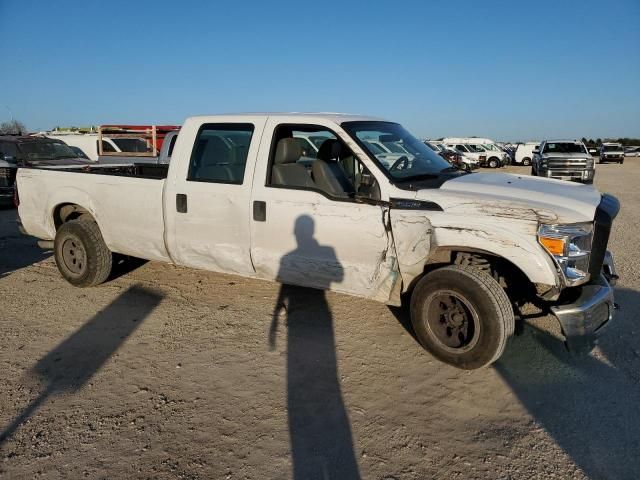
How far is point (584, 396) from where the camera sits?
3.36 metres

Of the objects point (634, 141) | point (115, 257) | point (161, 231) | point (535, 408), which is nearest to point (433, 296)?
point (535, 408)

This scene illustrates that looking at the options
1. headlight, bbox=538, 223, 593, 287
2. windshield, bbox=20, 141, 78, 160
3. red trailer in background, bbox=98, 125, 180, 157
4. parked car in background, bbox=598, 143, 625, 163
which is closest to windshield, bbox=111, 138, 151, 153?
red trailer in background, bbox=98, 125, 180, 157

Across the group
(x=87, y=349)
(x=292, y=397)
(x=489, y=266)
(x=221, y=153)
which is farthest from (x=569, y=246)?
(x=87, y=349)

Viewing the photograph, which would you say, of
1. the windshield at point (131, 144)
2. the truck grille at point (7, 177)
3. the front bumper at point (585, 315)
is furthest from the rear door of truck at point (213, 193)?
the windshield at point (131, 144)

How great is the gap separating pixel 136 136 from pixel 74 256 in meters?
11.0

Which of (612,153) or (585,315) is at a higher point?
(612,153)

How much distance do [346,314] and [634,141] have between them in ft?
354

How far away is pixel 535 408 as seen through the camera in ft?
10.6

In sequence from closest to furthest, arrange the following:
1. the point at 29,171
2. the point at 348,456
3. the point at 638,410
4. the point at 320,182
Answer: the point at 348,456 → the point at 638,410 → the point at 320,182 → the point at 29,171

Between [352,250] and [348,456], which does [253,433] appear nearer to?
[348,456]

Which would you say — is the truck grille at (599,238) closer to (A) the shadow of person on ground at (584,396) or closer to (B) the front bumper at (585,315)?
(B) the front bumper at (585,315)

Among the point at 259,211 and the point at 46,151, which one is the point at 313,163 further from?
the point at 46,151

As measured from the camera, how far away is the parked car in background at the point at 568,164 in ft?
65.5

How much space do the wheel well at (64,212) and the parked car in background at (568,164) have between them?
19.0m
